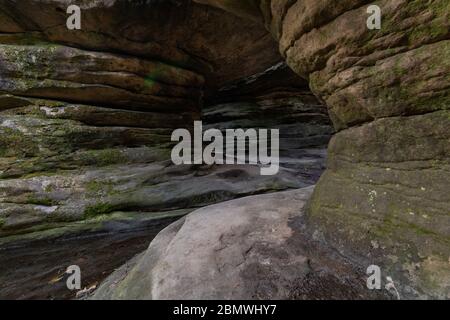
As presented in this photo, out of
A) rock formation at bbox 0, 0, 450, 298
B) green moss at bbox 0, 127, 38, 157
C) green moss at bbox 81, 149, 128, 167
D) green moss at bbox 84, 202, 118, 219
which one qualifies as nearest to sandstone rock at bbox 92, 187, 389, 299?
rock formation at bbox 0, 0, 450, 298

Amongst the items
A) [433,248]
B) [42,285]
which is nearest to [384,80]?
[433,248]

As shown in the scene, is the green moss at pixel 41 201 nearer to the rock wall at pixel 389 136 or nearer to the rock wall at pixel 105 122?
the rock wall at pixel 105 122

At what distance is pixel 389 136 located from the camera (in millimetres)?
3443

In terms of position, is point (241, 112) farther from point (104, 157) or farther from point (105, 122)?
point (104, 157)

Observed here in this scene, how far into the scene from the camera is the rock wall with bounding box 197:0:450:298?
2805mm

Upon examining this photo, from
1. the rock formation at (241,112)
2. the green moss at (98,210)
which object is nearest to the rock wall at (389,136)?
the rock formation at (241,112)

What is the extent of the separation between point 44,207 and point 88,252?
9.27ft

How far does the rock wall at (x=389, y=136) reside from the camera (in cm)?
280

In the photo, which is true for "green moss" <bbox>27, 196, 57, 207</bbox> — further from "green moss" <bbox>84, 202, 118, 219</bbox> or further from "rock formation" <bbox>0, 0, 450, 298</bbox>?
"green moss" <bbox>84, 202, 118, 219</bbox>

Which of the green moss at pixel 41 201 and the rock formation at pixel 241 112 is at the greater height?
the rock formation at pixel 241 112

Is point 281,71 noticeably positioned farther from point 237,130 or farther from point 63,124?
point 63,124

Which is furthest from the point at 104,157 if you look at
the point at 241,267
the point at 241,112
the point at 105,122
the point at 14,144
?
the point at 241,112

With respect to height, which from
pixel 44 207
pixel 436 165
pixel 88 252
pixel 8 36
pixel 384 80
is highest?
pixel 8 36

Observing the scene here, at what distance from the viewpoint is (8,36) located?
8.76 m
